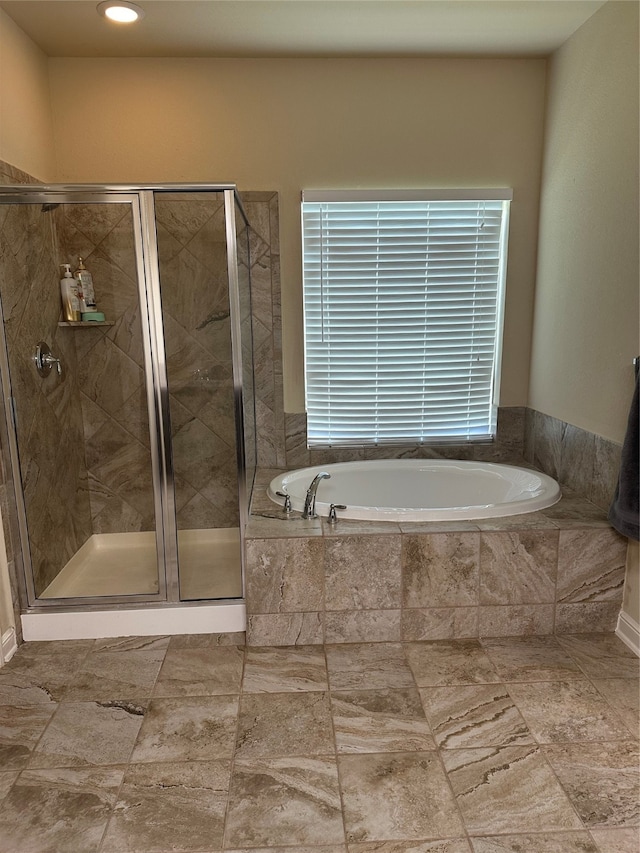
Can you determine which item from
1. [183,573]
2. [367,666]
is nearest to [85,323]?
[183,573]

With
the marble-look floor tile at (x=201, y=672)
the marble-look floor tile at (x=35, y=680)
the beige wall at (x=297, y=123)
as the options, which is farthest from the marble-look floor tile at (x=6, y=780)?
the beige wall at (x=297, y=123)

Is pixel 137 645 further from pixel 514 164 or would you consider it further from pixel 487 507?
pixel 514 164

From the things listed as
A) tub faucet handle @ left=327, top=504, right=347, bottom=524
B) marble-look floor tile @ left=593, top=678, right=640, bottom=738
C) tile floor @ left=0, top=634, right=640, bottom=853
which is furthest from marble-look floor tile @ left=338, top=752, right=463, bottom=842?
tub faucet handle @ left=327, top=504, right=347, bottom=524

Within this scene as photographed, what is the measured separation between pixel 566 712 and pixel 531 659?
301 mm

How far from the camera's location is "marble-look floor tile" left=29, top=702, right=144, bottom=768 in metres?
1.74

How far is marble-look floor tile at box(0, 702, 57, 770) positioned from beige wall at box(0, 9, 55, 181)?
2.13 meters

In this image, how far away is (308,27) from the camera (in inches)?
99.9

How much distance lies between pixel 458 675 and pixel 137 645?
1302mm

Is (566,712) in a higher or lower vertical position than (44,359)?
lower

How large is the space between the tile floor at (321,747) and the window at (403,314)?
1371 millimetres

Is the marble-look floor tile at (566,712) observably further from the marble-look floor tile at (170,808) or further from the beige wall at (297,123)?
the beige wall at (297,123)

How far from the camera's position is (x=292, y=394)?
3230mm

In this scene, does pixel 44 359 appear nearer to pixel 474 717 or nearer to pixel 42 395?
pixel 42 395

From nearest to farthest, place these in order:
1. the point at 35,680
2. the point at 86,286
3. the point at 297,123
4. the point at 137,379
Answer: the point at 35,680 < the point at 137,379 < the point at 86,286 < the point at 297,123
